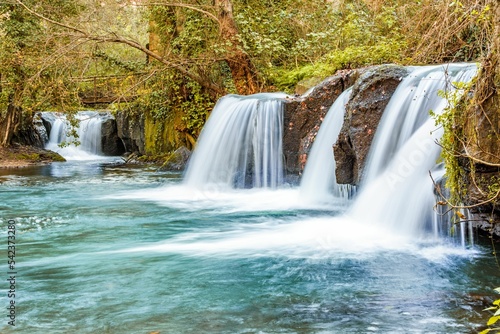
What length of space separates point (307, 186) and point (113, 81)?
8.77 metres

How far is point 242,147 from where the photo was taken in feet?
38.0

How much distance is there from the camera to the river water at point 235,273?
4016 mm

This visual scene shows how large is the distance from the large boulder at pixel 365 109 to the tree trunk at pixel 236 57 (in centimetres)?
672

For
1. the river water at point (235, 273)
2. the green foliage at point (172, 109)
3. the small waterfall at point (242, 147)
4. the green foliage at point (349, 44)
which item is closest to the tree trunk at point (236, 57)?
the green foliage at point (349, 44)

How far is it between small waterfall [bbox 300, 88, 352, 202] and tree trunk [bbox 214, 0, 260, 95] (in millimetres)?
5433

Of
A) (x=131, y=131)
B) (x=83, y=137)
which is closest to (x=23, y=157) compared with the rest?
(x=131, y=131)

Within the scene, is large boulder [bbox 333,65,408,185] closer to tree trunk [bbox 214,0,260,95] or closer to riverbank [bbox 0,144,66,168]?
tree trunk [bbox 214,0,260,95]

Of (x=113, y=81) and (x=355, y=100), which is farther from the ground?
(x=113, y=81)

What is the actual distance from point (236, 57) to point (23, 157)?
734 cm

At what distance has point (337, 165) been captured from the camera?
8305mm

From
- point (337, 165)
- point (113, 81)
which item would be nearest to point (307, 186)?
Answer: point (337, 165)

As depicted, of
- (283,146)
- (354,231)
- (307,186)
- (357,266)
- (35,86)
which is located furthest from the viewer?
(35,86)

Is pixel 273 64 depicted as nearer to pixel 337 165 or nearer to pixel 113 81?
pixel 113 81

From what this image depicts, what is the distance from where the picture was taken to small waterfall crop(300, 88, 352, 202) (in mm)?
9125
